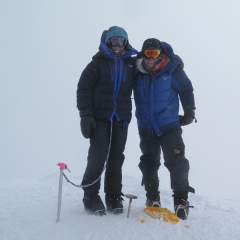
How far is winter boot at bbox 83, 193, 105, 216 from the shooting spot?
3198 mm

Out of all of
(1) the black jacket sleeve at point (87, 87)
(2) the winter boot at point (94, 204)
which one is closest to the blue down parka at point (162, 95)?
(1) the black jacket sleeve at point (87, 87)

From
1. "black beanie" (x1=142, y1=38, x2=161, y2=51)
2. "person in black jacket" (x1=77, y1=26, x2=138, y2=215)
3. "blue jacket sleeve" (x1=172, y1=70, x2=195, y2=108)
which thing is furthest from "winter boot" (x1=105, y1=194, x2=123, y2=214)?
"black beanie" (x1=142, y1=38, x2=161, y2=51)

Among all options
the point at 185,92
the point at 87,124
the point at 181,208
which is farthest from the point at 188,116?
the point at 87,124

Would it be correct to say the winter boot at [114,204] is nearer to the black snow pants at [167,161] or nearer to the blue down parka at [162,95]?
the black snow pants at [167,161]

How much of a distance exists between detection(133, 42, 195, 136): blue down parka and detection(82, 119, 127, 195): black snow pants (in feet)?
1.25

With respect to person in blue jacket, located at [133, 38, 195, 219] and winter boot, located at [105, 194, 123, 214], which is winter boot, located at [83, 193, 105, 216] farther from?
person in blue jacket, located at [133, 38, 195, 219]

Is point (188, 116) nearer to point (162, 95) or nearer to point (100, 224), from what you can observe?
point (162, 95)

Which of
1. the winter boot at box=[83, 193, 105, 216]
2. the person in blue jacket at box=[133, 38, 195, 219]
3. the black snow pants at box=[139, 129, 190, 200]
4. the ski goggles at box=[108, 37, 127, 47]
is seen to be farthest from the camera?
the ski goggles at box=[108, 37, 127, 47]

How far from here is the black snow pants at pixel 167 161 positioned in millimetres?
3435

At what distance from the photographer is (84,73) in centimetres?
362

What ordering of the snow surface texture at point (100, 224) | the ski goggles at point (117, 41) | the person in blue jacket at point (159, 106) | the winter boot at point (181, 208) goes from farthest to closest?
the ski goggles at point (117, 41)
the person in blue jacket at point (159, 106)
the winter boot at point (181, 208)
the snow surface texture at point (100, 224)

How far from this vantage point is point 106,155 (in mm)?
3498

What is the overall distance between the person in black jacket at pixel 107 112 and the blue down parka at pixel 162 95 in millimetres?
170

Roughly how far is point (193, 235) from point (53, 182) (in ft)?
12.8
